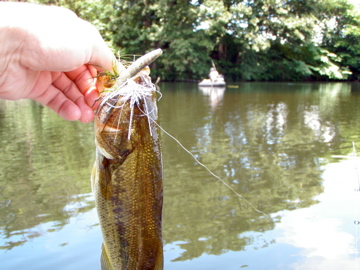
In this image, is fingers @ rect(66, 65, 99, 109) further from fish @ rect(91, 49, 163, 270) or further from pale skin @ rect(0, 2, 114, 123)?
fish @ rect(91, 49, 163, 270)

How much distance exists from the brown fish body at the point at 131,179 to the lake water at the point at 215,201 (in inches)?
109

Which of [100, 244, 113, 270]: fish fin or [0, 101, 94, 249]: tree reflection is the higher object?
[100, 244, 113, 270]: fish fin

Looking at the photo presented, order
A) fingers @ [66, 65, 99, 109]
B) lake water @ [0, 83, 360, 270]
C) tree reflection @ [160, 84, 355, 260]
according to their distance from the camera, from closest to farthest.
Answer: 1. fingers @ [66, 65, 99, 109]
2. lake water @ [0, 83, 360, 270]
3. tree reflection @ [160, 84, 355, 260]

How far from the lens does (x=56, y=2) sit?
3912 cm

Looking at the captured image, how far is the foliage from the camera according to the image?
113 ft

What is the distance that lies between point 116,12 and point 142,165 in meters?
35.6

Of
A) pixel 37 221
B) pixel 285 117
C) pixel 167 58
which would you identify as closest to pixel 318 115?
pixel 285 117

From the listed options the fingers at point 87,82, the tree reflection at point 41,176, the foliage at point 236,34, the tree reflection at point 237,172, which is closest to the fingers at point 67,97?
the fingers at point 87,82

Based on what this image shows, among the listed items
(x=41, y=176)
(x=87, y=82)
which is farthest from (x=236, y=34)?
(x=87, y=82)

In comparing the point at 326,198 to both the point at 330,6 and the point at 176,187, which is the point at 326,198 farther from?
the point at 330,6

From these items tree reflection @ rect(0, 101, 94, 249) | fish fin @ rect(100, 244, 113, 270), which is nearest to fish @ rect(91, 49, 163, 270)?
fish fin @ rect(100, 244, 113, 270)

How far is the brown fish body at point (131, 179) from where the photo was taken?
79.1 inches

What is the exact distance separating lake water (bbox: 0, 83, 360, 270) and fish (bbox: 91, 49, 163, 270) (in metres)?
2.78

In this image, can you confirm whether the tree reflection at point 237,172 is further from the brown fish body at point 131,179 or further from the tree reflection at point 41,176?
the brown fish body at point 131,179
